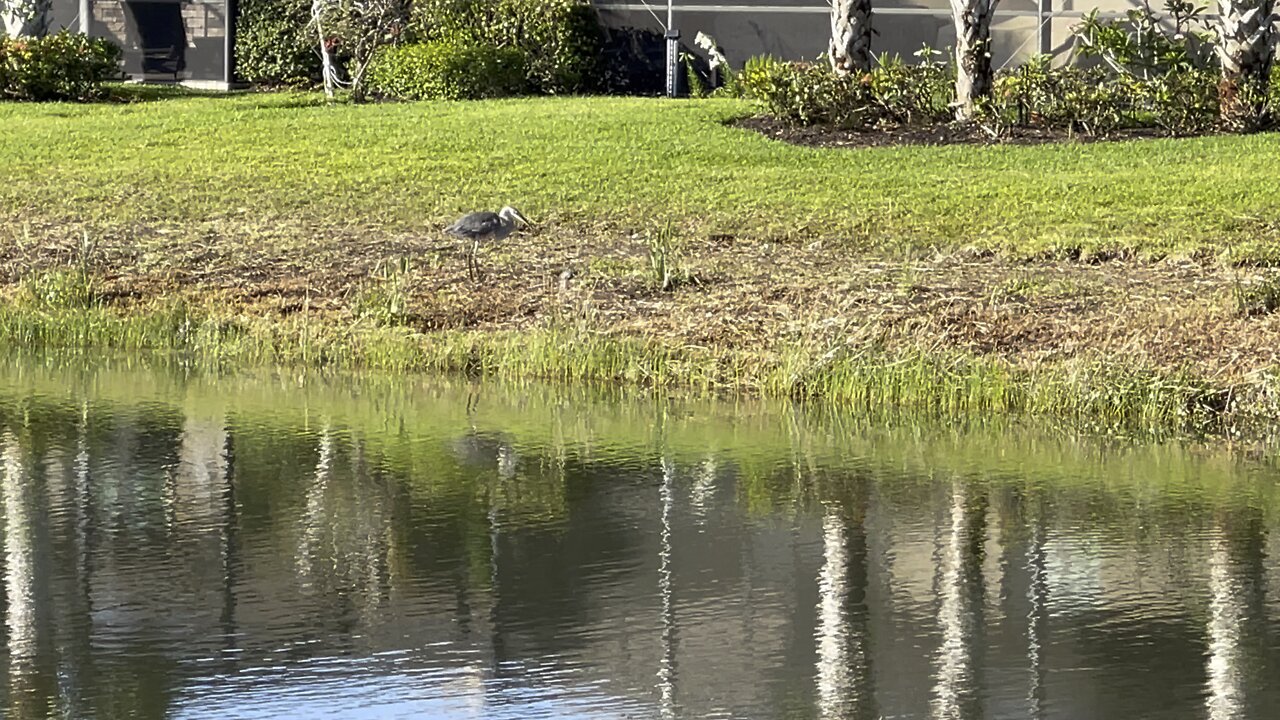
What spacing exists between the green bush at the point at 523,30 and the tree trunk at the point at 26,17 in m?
4.40

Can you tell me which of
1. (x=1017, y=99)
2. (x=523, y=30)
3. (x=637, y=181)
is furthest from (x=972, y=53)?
(x=523, y=30)

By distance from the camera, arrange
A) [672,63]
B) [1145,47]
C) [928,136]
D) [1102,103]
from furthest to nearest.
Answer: [672,63], [1145,47], [1102,103], [928,136]

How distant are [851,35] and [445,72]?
505cm

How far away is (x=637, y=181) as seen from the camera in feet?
58.9

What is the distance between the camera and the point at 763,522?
9109 millimetres

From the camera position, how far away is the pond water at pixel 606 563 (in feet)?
22.5

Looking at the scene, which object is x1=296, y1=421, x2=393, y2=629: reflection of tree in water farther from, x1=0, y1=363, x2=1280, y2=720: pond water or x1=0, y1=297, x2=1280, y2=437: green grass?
x1=0, y1=297, x2=1280, y2=437: green grass

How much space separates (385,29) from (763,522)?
736 inches

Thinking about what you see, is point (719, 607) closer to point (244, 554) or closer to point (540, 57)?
point (244, 554)

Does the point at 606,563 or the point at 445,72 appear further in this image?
the point at 445,72

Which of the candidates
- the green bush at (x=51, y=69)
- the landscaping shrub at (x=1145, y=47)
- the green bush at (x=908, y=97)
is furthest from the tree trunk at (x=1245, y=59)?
the green bush at (x=51, y=69)

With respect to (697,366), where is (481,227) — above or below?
above

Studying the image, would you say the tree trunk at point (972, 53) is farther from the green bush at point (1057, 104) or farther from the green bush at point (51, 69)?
the green bush at point (51, 69)

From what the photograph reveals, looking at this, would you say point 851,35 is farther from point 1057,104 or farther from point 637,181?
point 637,181
